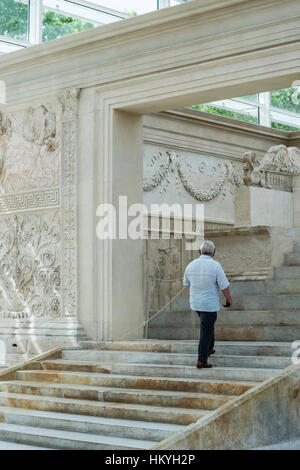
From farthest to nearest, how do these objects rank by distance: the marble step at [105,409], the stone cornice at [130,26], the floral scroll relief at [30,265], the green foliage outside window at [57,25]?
the green foliage outside window at [57,25], the floral scroll relief at [30,265], the stone cornice at [130,26], the marble step at [105,409]

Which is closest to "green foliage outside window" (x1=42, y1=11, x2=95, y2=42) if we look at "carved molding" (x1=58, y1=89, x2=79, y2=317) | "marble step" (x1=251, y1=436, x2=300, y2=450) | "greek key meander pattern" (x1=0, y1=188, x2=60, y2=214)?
"carved molding" (x1=58, y1=89, x2=79, y2=317)

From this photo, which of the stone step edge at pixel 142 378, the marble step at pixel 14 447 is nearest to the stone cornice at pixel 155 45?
the stone step edge at pixel 142 378

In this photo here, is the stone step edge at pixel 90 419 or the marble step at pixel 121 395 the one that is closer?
the stone step edge at pixel 90 419

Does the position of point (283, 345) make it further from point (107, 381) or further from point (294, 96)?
point (294, 96)

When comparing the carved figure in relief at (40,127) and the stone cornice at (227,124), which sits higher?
the stone cornice at (227,124)

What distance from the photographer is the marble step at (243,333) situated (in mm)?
10289

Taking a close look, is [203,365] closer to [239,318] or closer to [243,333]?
[243,333]

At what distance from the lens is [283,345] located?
947 centimetres

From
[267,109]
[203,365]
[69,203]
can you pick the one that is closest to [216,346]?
[203,365]

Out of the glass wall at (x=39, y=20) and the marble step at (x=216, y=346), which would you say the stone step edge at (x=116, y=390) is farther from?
the glass wall at (x=39, y=20)

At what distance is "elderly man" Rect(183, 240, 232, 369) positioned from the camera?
905 cm

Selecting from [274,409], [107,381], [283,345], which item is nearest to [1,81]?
[107,381]

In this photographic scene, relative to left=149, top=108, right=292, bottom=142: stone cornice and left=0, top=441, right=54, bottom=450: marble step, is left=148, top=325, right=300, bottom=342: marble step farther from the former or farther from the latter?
left=149, top=108, right=292, bottom=142: stone cornice
